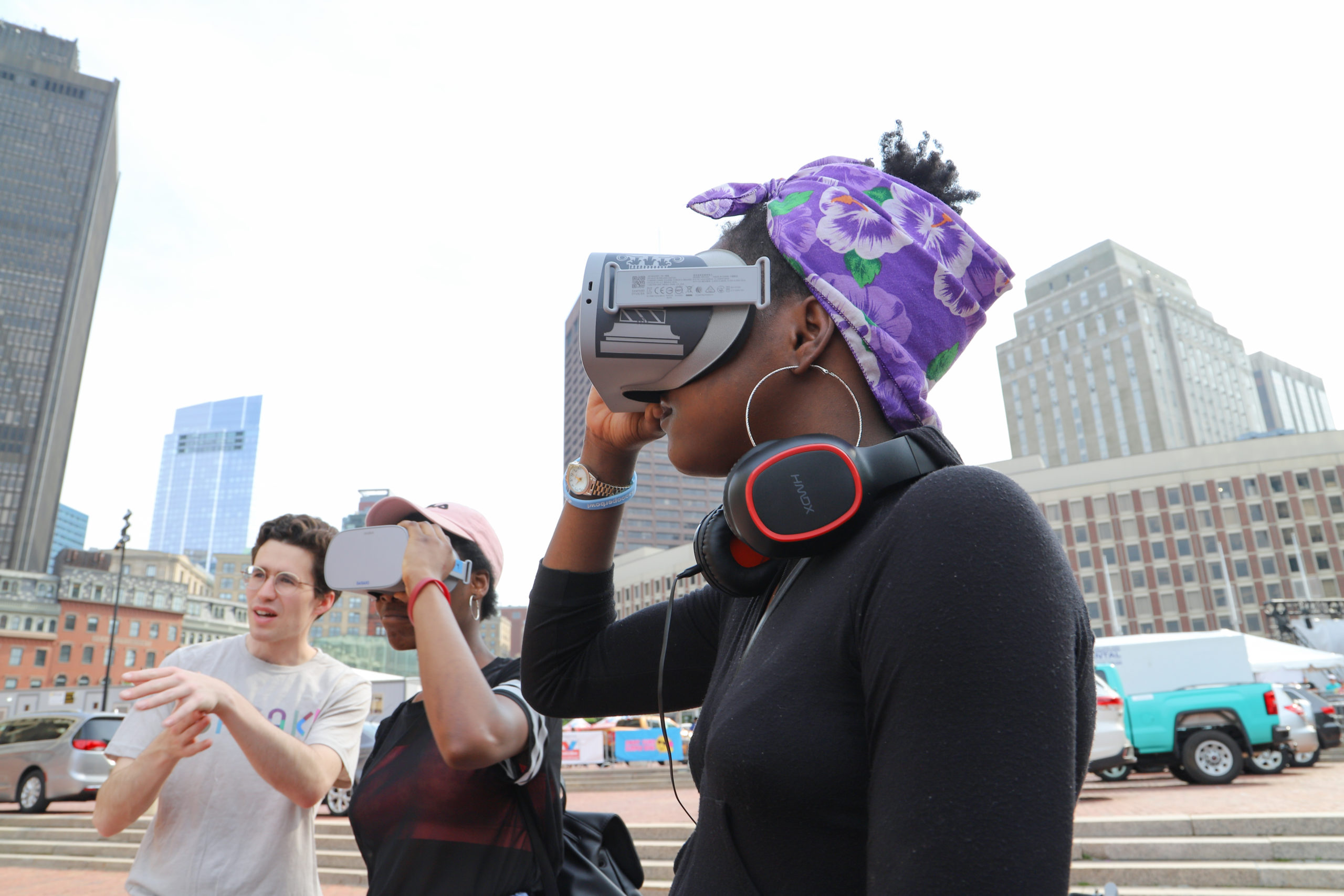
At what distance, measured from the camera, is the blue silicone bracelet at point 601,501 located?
56.7 inches

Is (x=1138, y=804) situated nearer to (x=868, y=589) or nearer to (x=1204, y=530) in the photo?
(x=868, y=589)

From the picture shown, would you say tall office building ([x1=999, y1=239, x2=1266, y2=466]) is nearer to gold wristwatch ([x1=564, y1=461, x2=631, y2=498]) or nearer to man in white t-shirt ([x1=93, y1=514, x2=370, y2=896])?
man in white t-shirt ([x1=93, y1=514, x2=370, y2=896])

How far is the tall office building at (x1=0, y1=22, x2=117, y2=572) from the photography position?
96.8 metres

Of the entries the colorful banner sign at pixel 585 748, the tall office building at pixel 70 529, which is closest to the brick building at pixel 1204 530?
the colorful banner sign at pixel 585 748

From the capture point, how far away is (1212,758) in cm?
1110

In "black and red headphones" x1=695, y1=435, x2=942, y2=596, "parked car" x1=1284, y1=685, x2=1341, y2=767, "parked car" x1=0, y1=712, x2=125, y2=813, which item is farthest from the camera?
"parked car" x1=1284, y1=685, x2=1341, y2=767

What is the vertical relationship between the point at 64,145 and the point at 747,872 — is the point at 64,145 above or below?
above

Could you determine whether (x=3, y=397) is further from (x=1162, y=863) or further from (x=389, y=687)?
(x=1162, y=863)

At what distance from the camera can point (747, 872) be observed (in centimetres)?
77

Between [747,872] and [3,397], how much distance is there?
126 metres

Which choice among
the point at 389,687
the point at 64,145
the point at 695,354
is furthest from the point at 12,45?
the point at 695,354

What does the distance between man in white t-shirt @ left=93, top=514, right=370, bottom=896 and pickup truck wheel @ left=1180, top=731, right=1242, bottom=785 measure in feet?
40.0

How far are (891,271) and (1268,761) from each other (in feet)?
47.6

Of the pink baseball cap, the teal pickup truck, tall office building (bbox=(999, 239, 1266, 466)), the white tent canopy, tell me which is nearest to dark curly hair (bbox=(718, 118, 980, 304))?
the pink baseball cap
